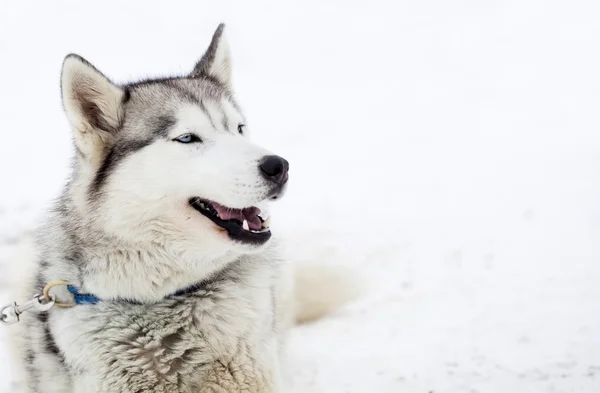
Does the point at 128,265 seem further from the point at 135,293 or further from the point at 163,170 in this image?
the point at 163,170

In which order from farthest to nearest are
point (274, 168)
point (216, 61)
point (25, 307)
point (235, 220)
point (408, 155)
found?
point (408, 155) < point (216, 61) < point (25, 307) < point (235, 220) < point (274, 168)

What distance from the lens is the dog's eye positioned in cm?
272

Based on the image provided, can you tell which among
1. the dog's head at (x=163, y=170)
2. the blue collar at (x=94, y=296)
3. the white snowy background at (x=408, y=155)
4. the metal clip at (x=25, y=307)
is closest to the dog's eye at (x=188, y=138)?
the dog's head at (x=163, y=170)

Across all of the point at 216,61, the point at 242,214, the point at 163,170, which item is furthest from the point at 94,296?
the point at 216,61

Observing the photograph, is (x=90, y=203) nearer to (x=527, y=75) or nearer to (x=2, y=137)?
(x=2, y=137)

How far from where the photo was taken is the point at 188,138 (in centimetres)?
274

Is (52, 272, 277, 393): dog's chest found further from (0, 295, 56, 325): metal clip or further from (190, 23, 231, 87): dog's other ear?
(190, 23, 231, 87): dog's other ear

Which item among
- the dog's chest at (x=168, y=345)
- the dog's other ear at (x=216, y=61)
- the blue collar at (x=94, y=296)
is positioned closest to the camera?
the dog's chest at (x=168, y=345)

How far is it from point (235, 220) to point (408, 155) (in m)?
6.36

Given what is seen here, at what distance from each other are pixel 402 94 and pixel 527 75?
219cm

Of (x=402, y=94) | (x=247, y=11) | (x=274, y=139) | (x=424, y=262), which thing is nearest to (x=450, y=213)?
(x=424, y=262)

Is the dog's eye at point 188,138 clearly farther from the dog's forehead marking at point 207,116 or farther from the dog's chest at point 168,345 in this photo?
the dog's chest at point 168,345

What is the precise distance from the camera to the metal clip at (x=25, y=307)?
272cm

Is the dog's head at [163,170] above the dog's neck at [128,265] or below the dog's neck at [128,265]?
above
